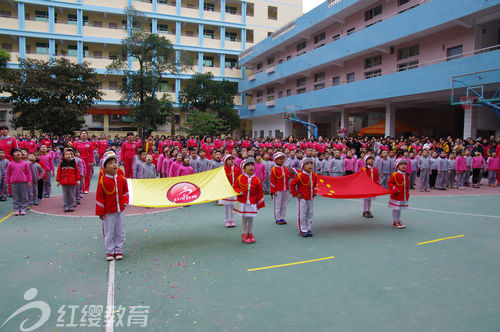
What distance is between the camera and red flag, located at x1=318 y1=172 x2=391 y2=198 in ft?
23.9

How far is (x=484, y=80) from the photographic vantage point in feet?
49.8

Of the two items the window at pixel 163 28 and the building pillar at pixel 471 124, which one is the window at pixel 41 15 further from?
the building pillar at pixel 471 124

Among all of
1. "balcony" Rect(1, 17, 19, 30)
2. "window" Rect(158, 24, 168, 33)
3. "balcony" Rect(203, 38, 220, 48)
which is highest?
"window" Rect(158, 24, 168, 33)

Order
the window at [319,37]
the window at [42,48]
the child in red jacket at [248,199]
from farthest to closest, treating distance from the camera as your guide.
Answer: the window at [42,48] → the window at [319,37] → the child in red jacket at [248,199]

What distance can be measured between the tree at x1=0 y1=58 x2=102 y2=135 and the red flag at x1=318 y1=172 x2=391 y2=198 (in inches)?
851

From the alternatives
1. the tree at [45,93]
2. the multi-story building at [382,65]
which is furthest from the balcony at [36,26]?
the multi-story building at [382,65]

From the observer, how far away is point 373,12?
76.9 ft

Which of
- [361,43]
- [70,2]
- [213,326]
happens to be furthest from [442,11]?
[70,2]

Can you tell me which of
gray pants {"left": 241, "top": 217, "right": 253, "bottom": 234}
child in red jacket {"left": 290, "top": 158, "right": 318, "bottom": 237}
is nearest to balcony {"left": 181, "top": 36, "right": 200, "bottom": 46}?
child in red jacket {"left": 290, "top": 158, "right": 318, "bottom": 237}

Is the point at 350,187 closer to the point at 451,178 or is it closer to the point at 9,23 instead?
the point at 451,178

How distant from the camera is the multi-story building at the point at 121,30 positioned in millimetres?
32969

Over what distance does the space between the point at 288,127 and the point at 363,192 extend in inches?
1054

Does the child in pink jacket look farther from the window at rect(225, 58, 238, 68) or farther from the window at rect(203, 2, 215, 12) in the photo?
the window at rect(203, 2, 215, 12)

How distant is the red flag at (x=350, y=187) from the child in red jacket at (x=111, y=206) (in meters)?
4.03
